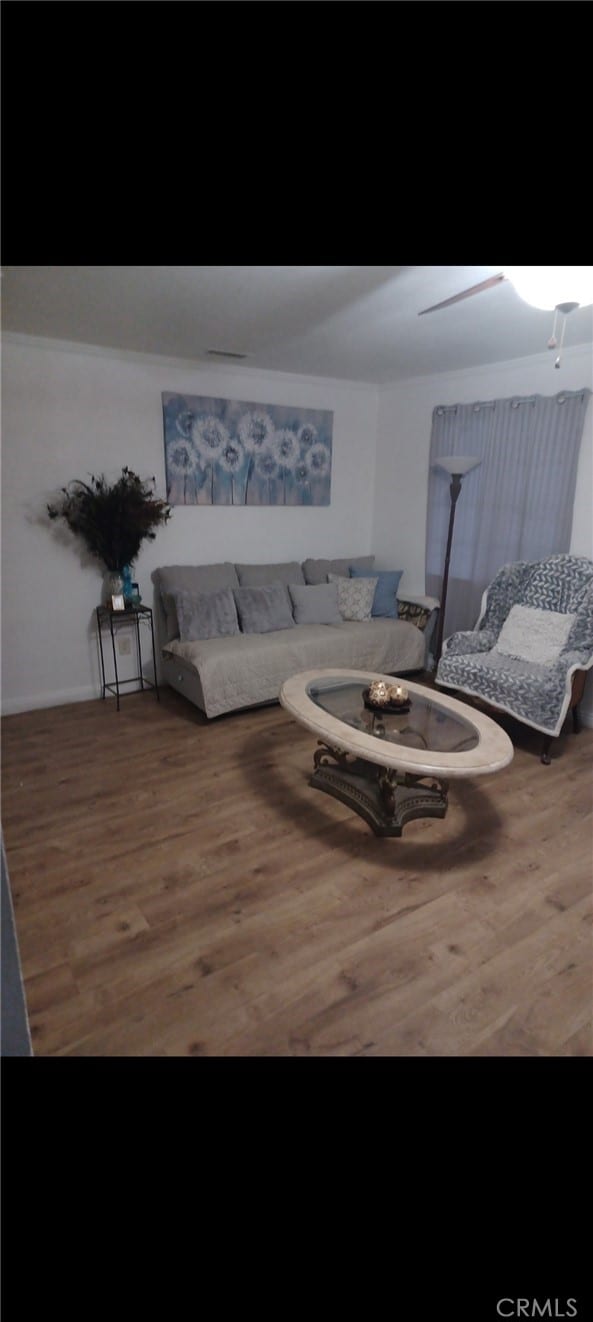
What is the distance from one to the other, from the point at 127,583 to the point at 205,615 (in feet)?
1.86

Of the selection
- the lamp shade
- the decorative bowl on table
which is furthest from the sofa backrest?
the decorative bowl on table

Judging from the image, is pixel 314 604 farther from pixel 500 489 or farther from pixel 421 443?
pixel 421 443

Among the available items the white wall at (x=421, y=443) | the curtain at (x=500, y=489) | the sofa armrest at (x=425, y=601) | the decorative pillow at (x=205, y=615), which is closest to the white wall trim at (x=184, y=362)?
the white wall at (x=421, y=443)

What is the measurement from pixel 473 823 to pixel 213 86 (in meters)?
2.62

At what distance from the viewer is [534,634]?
3.58 meters

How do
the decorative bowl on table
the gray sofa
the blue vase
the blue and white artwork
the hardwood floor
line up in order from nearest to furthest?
the hardwood floor → the decorative bowl on table → the gray sofa → the blue vase → the blue and white artwork

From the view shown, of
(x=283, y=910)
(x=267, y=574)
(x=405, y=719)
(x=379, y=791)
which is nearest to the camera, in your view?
(x=283, y=910)

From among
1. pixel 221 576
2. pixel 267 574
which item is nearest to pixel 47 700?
pixel 221 576

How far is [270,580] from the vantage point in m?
4.45

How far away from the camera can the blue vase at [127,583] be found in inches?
152

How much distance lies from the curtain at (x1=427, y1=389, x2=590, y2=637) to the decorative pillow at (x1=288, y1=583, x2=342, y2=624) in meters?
0.92

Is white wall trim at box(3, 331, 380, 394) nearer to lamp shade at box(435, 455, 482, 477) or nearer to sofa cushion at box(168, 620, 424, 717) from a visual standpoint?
lamp shade at box(435, 455, 482, 477)

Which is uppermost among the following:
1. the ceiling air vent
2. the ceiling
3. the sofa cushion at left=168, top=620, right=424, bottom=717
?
the ceiling air vent

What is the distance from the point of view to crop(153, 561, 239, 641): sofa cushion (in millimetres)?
4008
